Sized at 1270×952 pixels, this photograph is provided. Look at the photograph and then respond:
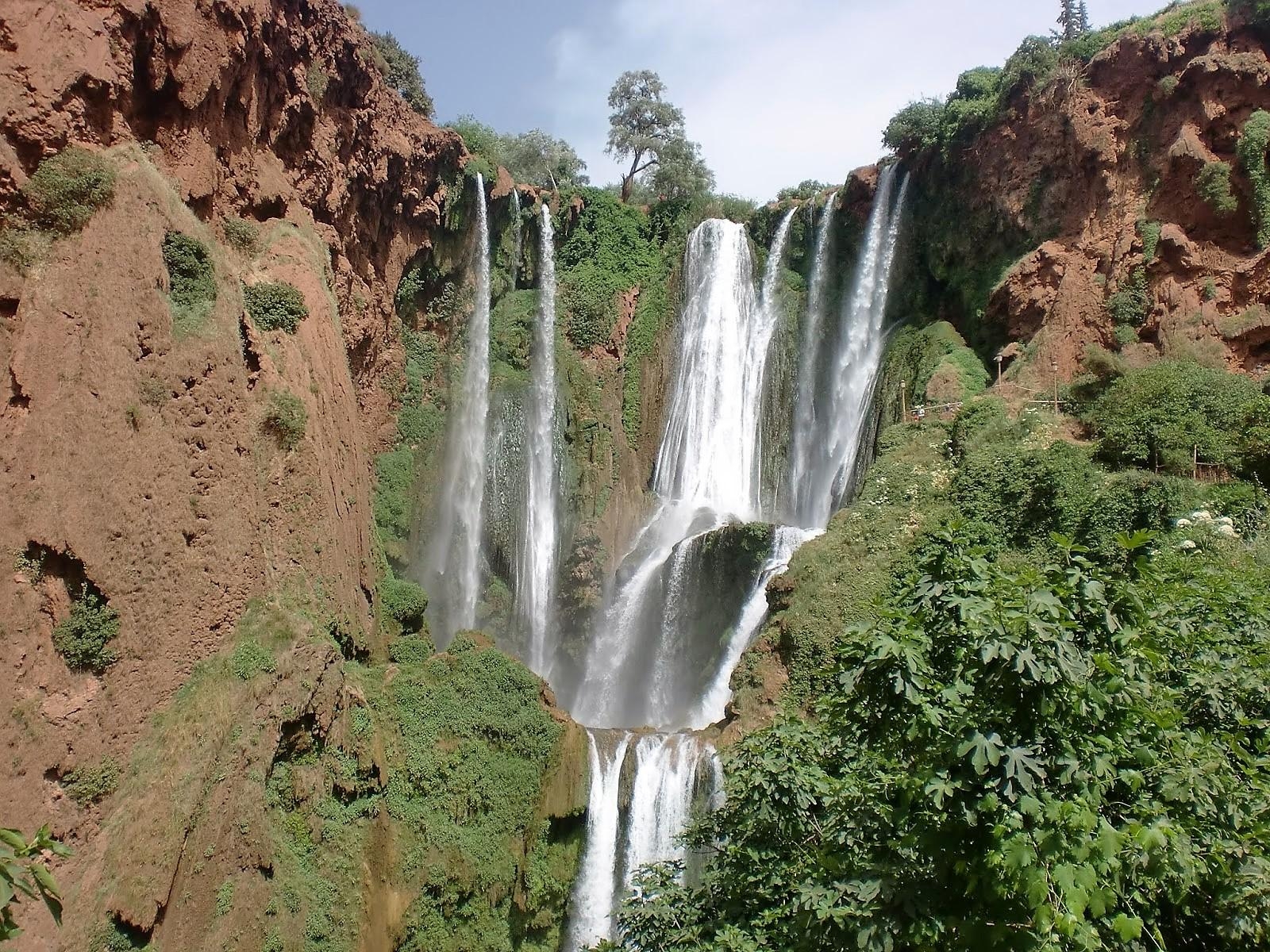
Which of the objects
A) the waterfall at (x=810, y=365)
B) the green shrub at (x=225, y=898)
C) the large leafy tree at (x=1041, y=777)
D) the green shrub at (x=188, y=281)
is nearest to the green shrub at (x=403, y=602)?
the green shrub at (x=188, y=281)

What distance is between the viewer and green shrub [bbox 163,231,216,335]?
16906 mm

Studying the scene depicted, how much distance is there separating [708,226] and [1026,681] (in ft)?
108

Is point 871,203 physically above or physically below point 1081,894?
above

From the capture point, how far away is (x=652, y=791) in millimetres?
18672

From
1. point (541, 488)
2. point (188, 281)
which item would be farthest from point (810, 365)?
point (188, 281)

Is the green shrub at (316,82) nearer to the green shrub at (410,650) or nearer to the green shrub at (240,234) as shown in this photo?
the green shrub at (240,234)

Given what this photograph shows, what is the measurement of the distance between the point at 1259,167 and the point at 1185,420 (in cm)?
704

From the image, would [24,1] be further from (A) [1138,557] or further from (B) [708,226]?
(B) [708,226]

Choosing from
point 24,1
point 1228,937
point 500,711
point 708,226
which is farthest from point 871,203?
point 1228,937

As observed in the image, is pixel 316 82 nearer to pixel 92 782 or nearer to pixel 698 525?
pixel 92 782

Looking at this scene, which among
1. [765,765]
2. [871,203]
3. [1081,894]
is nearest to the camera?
[1081,894]

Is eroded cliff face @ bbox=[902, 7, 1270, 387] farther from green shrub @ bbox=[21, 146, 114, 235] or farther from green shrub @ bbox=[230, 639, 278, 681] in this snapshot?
green shrub @ bbox=[21, 146, 114, 235]

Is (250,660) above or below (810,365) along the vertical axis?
below

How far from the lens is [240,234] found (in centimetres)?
1995
